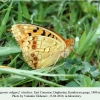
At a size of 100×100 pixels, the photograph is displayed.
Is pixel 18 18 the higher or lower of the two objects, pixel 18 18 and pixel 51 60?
the higher

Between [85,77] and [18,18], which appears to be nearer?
[85,77]

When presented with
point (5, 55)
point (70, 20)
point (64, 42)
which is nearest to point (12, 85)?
point (5, 55)

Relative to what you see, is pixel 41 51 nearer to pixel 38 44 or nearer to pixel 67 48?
pixel 38 44

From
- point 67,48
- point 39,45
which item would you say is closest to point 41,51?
point 39,45

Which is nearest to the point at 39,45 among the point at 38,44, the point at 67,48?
the point at 38,44
